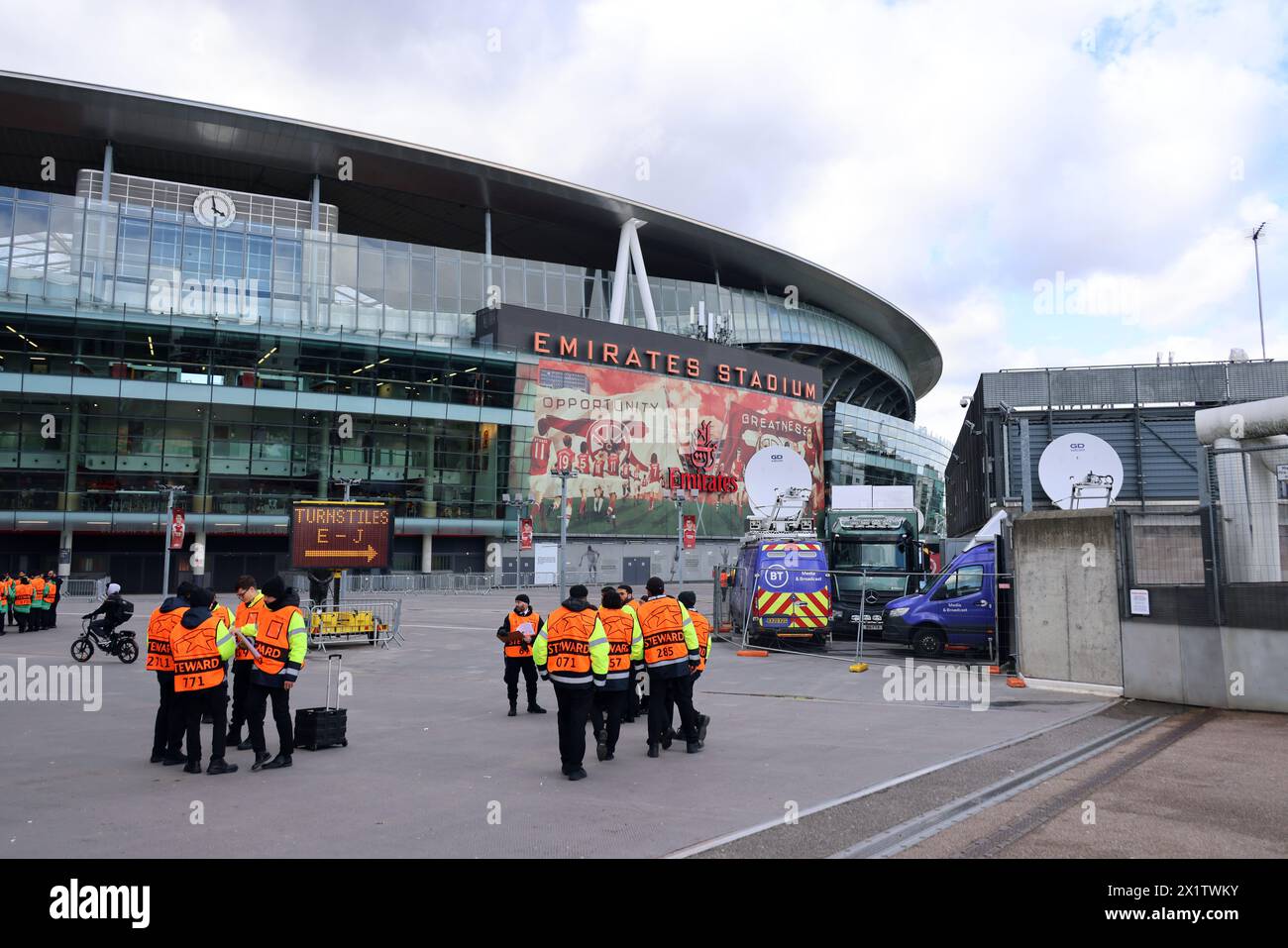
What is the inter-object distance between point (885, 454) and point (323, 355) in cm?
5512

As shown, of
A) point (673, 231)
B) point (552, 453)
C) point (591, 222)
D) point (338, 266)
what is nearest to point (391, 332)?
point (338, 266)

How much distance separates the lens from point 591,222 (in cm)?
6850

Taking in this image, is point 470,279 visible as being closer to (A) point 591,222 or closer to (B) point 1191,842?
(A) point 591,222

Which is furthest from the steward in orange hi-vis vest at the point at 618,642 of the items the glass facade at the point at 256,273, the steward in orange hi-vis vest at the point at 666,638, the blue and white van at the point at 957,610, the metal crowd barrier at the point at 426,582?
the glass facade at the point at 256,273

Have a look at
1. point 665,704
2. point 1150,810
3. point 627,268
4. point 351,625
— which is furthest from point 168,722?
point 627,268

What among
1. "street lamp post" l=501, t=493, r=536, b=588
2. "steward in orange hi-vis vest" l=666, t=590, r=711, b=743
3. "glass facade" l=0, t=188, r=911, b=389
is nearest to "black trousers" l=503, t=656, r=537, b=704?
"steward in orange hi-vis vest" l=666, t=590, r=711, b=743

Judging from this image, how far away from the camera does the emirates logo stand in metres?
65.6

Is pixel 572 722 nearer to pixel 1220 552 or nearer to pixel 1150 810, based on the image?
pixel 1150 810

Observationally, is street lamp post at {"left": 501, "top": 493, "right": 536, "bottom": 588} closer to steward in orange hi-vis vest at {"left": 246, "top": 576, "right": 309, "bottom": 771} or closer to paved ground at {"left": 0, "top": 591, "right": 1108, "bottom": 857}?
paved ground at {"left": 0, "top": 591, "right": 1108, "bottom": 857}

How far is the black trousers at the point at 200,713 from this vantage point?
8.70m

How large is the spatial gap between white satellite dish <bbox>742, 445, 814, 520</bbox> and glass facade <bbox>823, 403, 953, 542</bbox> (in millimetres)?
55007

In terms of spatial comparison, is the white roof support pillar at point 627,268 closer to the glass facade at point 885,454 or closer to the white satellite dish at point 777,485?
the glass facade at point 885,454

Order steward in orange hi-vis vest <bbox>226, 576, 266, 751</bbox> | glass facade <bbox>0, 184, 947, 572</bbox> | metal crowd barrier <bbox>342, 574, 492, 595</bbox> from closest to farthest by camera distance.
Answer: steward in orange hi-vis vest <bbox>226, 576, 266, 751</bbox>, metal crowd barrier <bbox>342, 574, 492, 595</bbox>, glass facade <bbox>0, 184, 947, 572</bbox>

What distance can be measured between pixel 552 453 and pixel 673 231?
22461 millimetres
